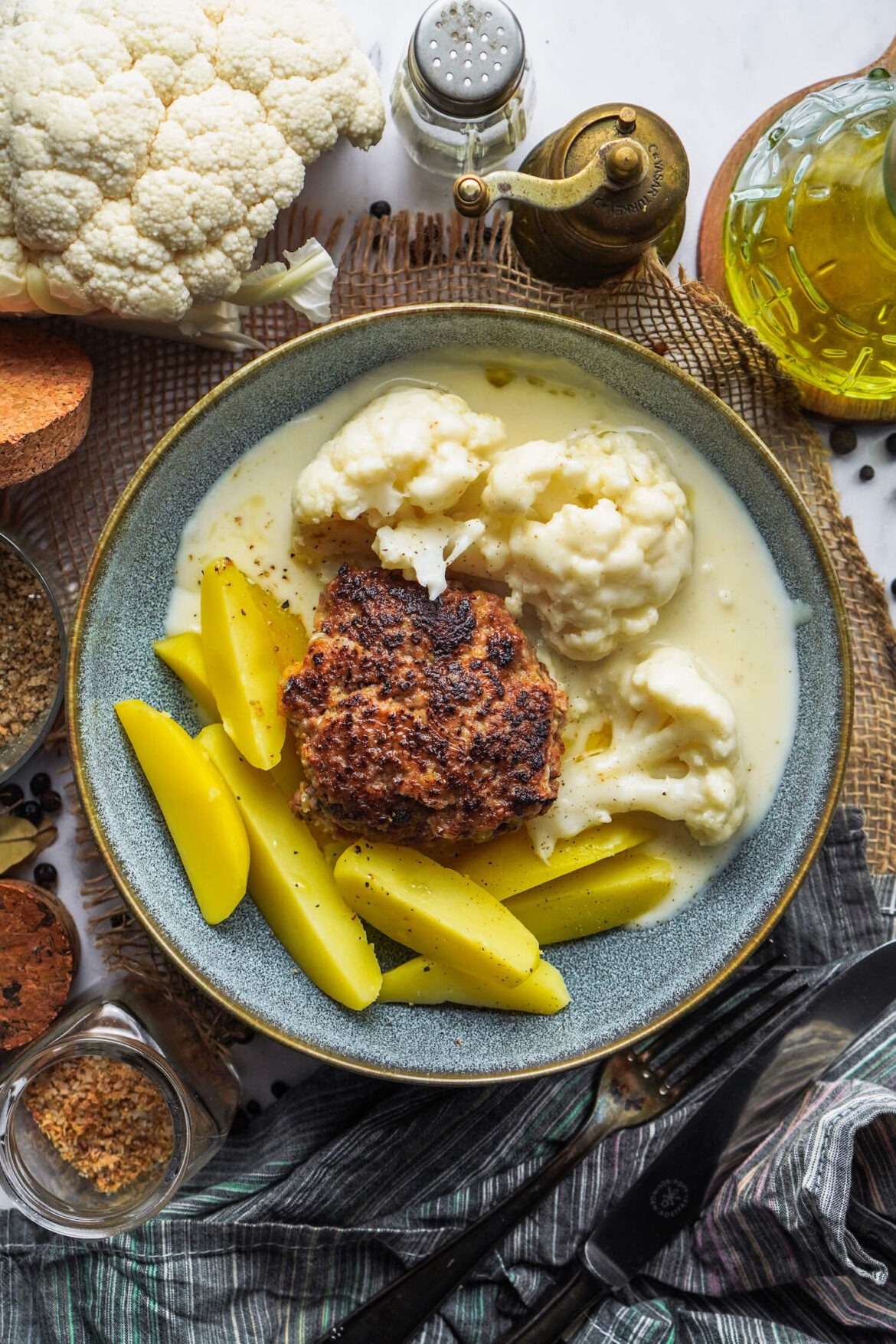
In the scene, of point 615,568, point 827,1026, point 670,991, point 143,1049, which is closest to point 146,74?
point 615,568

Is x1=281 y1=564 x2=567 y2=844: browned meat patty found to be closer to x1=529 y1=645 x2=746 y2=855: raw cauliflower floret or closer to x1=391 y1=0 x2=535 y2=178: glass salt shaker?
x1=529 y1=645 x2=746 y2=855: raw cauliflower floret

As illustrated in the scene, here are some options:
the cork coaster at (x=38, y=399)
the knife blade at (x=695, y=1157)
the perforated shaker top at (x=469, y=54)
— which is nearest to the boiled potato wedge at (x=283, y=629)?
the cork coaster at (x=38, y=399)

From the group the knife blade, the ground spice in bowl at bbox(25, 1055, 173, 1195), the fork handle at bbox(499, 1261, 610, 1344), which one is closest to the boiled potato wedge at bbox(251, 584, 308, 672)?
the ground spice in bowl at bbox(25, 1055, 173, 1195)

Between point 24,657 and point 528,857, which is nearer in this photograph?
point 528,857

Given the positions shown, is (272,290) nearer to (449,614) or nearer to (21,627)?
(449,614)

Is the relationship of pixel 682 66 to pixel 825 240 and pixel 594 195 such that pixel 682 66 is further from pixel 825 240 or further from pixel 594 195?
pixel 594 195

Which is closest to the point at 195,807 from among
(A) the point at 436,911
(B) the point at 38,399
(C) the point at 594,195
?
(A) the point at 436,911
